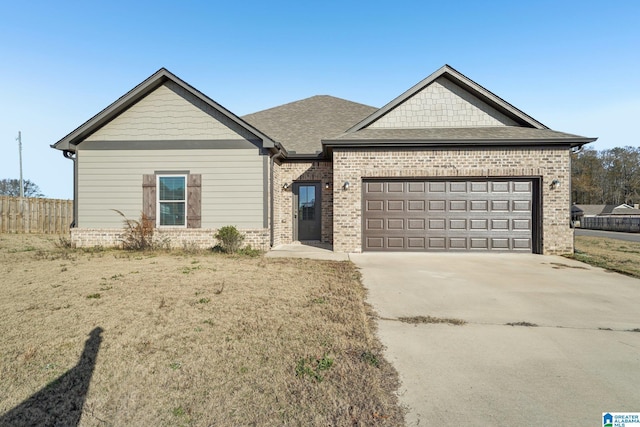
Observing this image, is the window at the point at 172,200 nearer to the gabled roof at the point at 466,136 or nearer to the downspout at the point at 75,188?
the downspout at the point at 75,188

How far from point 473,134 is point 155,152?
10.7 m

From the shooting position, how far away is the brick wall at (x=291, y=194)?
500 inches

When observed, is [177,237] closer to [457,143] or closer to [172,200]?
[172,200]

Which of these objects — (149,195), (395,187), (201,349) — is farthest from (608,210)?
(201,349)

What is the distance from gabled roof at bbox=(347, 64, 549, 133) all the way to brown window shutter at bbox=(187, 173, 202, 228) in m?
5.70

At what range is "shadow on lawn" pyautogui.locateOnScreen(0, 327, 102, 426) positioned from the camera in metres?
2.23

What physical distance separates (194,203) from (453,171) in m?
8.68

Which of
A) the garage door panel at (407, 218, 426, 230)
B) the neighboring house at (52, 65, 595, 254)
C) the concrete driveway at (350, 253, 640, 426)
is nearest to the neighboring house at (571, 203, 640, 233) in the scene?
the neighboring house at (52, 65, 595, 254)

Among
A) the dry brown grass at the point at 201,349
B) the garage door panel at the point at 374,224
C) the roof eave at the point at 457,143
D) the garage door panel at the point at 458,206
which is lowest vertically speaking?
the dry brown grass at the point at 201,349

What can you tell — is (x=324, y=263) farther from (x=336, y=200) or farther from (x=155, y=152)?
(x=155, y=152)

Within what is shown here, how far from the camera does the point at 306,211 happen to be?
13008 millimetres

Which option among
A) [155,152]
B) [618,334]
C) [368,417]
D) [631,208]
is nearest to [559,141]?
[618,334]

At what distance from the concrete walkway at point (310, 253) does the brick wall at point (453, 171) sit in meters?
0.61

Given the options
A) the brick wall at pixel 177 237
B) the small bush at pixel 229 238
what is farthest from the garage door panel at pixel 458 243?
the small bush at pixel 229 238
